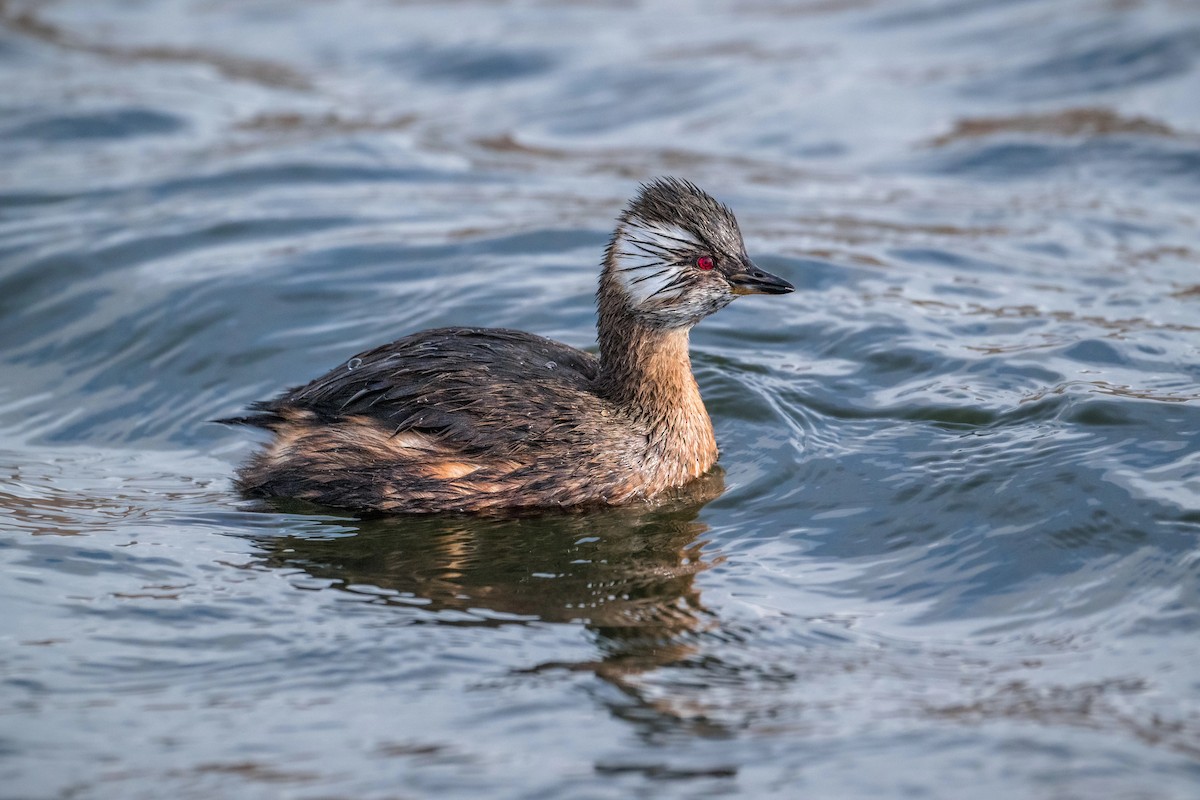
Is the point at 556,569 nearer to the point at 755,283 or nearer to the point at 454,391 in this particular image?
the point at 454,391

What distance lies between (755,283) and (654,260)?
51 centimetres

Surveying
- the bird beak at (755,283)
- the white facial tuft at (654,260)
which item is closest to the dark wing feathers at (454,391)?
the white facial tuft at (654,260)

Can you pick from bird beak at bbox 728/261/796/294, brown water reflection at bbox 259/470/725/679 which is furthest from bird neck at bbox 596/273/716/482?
bird beak at bbox 728/261/796/294

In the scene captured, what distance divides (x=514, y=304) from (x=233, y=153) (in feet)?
15.6

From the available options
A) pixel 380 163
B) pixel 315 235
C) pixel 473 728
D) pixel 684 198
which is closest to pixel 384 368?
pixel 684 198

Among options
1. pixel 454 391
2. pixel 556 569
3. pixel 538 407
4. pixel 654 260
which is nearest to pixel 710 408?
pixel 654 260

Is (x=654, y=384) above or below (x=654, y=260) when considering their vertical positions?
below

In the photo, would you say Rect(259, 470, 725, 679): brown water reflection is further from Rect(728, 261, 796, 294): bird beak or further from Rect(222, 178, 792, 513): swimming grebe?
Rect(728, 261, 796, 294): bird beak

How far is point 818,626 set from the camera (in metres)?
5.62

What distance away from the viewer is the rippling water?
4840 millimetres

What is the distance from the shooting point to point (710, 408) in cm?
796

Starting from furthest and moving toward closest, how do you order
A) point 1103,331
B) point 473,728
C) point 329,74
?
point 329,74 < point 1103,331 < point 473,728

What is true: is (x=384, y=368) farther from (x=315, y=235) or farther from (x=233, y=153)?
(x=233, y=153)

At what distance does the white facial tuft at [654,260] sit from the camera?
275 inches
